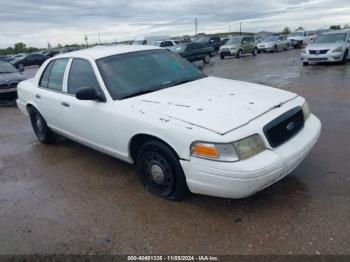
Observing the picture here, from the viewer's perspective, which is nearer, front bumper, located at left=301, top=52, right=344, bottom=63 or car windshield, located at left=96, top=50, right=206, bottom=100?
car windshield, located at left=96, top=50, right=206, bottom=100

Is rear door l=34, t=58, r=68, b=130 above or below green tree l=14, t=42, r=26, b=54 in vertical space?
above

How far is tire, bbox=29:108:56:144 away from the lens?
5872mm

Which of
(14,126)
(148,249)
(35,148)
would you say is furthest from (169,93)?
(14,126)

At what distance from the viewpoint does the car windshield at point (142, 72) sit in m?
4.10

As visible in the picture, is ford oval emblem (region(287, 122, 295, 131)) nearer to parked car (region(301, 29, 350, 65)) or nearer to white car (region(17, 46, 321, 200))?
white car (region(17, 46, 321, 200))

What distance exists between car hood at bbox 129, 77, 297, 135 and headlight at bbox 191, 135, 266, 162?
14cm

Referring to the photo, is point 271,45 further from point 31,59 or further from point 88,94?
point 88,94

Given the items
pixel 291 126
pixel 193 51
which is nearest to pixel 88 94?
pixel 291 126

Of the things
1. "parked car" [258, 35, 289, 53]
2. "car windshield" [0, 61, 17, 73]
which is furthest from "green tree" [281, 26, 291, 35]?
"car windshield" [0, 61, 17, 73]

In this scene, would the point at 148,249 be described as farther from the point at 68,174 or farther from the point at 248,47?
the point at 248,47

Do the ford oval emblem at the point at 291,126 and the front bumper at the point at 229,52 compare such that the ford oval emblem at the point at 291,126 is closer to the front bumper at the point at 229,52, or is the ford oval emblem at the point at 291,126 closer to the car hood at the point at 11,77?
the car hood at the point at 11,77

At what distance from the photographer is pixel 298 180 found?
3953 millimetres

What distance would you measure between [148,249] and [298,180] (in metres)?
2.01

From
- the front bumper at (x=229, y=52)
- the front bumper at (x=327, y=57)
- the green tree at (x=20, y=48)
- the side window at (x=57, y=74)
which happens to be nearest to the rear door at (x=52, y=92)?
the side window at (x=57, y=74)
